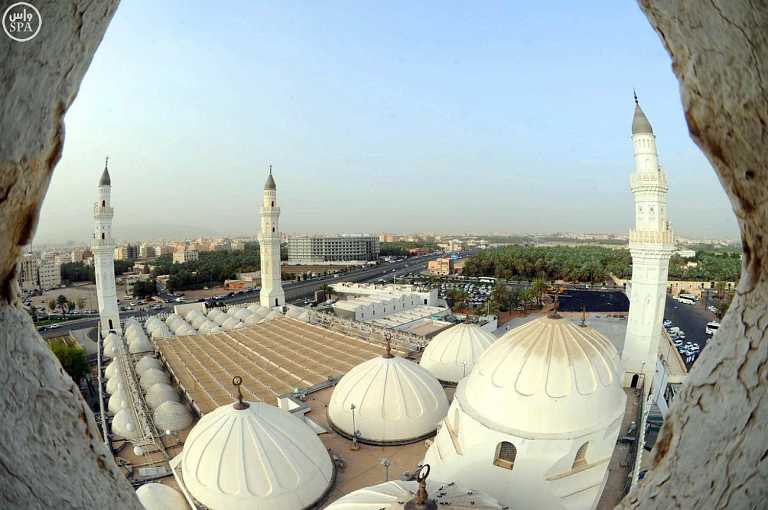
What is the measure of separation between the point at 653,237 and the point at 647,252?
0.41m

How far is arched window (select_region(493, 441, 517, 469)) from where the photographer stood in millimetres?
5105

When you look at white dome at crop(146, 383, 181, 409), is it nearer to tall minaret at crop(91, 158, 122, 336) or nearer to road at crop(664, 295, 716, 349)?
tall minaret at crop(91, 158, 122, 336)

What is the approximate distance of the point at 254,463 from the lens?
5.47 m

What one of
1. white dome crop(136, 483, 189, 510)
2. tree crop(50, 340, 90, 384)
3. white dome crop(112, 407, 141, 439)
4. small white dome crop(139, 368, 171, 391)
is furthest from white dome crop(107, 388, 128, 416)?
tree crop(50, 340, 90, 384)

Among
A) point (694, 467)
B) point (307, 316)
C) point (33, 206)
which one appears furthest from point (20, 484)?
point (307, 316)

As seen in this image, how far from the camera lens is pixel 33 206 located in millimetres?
1126

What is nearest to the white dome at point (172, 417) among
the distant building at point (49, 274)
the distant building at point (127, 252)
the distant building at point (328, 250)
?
the distant building at point (49, 274)

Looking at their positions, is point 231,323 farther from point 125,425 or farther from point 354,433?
point 354,433

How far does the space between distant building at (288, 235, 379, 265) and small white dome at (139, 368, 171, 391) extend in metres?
52.3

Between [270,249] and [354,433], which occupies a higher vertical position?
[270,249]

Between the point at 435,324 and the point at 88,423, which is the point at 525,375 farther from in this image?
the point at 435,324

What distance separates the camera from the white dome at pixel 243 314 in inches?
786

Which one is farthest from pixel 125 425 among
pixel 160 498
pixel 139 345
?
pixel 139 345

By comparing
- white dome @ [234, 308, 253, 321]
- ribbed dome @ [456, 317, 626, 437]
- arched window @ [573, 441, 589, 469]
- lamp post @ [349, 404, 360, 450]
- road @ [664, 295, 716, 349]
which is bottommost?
road @ [664, 295, 716, 349]
